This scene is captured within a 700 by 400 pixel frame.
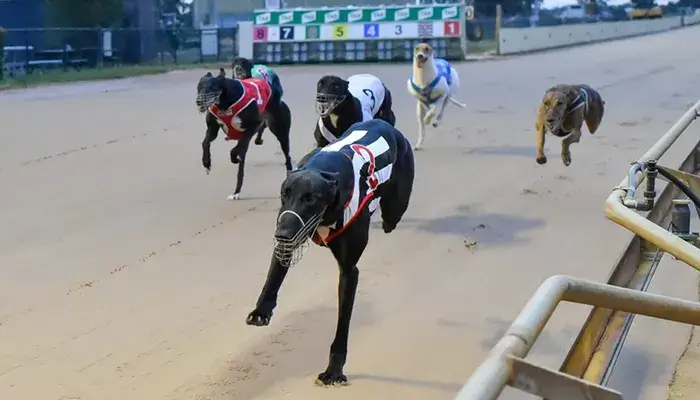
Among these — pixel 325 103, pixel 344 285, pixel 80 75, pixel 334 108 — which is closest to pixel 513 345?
pixel 344 285

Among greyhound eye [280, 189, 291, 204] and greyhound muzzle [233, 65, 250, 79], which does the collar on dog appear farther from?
greyhound eye [280, 189, 291, 204]

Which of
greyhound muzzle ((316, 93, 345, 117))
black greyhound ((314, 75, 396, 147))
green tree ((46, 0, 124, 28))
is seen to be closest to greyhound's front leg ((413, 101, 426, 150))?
black greyhound ((314, 75, 396, 147))

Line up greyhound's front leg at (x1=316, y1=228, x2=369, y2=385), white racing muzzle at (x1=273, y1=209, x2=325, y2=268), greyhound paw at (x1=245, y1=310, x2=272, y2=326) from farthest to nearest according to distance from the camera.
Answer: greyhound's front leg at (x1=316, y1=228, x2=369, y2=385)
greyhound paw at (x1=245, y1=310, x2=272, y2=326)
white racing muzzle at (x1=273, y1=209, x2=325, y2=268)

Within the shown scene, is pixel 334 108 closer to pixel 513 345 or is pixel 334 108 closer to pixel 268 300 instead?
pixel 268 300

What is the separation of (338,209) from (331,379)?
70cm

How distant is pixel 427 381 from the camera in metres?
3.74

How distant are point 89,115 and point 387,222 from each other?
8304 mm

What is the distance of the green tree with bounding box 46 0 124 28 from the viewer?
2489 cm

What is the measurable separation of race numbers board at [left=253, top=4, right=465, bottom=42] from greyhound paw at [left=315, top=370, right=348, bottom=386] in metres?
21.0

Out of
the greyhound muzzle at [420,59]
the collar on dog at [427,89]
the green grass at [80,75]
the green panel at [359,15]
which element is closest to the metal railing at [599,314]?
the greyhound muzzle at [420,59]

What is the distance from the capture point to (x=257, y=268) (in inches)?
209

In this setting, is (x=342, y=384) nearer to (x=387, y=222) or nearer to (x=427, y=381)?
(x=427, y=381)

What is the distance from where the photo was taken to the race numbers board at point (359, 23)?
24250 millimetres

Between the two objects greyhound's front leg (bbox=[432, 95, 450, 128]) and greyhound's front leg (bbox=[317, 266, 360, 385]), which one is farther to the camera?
greyhound's front leg (bbox=[432, 95, 450, 128])
